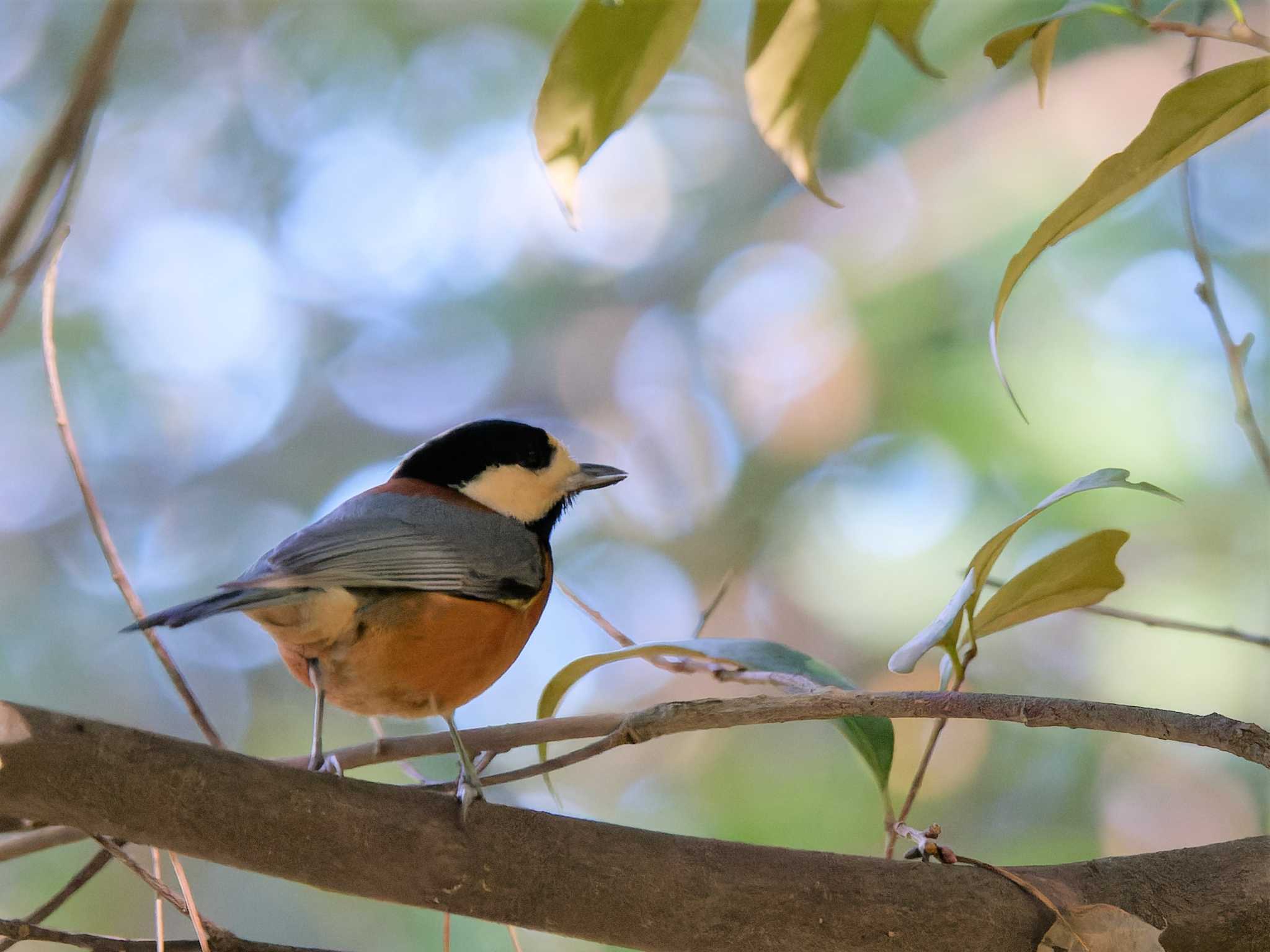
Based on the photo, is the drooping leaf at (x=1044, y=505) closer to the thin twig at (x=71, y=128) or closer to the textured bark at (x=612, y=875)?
the textured bark at (x=612, y=875)

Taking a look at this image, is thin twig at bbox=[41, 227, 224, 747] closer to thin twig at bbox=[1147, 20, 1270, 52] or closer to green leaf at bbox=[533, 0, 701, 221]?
green leaf at bbox=[533, 0, 701, 221]

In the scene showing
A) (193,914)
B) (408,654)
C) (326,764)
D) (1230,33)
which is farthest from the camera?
(408,654)

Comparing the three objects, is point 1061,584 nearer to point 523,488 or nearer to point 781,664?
point 781,664

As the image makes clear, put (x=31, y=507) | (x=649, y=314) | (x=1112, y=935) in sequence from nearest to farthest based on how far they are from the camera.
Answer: (x=1112, y=935)
(x=31, y=507)
(x=649, y=314)

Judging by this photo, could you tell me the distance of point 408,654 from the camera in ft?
5.61

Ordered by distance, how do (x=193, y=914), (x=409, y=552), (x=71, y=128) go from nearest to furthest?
(x=71, y=128), (x=193, y=914), (x=409, y=552)

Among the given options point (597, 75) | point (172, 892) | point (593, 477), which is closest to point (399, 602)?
point (172, 892)

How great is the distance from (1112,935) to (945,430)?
3.07 meters

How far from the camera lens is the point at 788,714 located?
1.20 meters

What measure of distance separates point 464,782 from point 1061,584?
2.60ft

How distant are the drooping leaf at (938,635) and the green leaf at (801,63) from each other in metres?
0.50

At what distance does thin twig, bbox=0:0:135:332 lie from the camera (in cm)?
58

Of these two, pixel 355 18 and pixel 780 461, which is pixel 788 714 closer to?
pixel 780 461

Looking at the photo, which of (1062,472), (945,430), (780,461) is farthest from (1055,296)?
(780,461)
